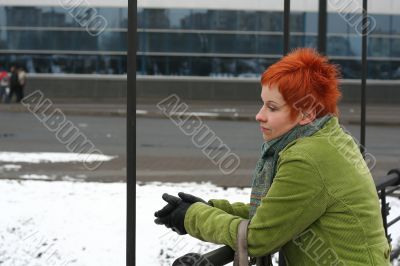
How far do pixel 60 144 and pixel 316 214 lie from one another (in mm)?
13482

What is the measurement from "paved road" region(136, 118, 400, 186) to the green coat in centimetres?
720

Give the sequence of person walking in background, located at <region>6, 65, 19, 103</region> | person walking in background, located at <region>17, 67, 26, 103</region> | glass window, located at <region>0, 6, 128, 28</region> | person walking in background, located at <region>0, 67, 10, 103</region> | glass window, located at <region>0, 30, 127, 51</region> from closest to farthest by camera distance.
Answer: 1. person walking in background, located at <region>6, 65, 19, 103</region>
2. person walking in background, located at <region>17, 67, 26, 103</region>
3. person walking in background, located at <region>0, 67, 10, 103</region>
4. glass window, located at <region>0, 6, 128, 28</region>
5. glass window, located at <region>0, 30, 127, 51</region>

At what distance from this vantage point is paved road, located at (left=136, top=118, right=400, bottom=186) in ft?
33.9

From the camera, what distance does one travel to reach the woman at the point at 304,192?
6.53 feet

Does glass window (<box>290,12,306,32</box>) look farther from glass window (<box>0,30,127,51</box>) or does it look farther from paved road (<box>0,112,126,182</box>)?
paved road (<box>0,112,126,182</box>)

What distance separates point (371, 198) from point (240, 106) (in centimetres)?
2648

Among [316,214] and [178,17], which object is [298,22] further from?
[316,214]

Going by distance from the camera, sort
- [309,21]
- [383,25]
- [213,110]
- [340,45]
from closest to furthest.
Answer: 1. [213,110]
2. [309,21]
3. [340,45]
4. [383,25]

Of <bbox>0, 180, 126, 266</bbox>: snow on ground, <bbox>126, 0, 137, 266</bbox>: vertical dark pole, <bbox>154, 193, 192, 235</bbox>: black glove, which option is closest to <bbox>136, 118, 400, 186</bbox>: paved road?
<bbox>0, 180, 126, 266</bbox>: snow on ground

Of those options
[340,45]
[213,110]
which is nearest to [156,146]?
[213,110]

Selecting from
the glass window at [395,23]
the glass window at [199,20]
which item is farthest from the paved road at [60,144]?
the glass window at [395,23]

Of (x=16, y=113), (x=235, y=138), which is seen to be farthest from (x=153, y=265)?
(x=16, y=113)

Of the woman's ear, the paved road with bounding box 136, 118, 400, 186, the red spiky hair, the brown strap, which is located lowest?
the paved road with bounding box 136, 118, 400, 186

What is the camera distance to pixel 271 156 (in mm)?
2162
